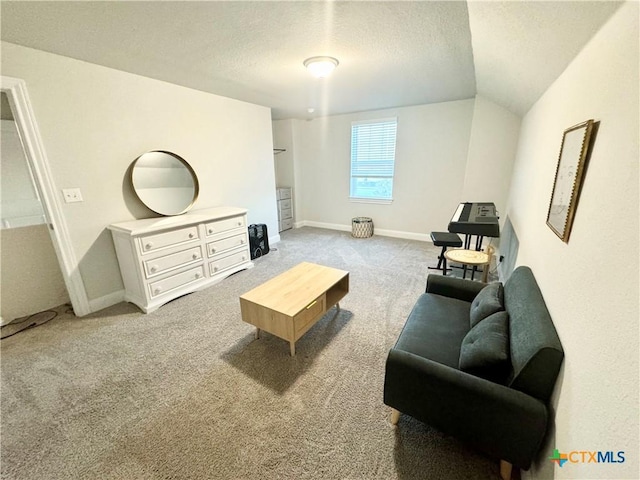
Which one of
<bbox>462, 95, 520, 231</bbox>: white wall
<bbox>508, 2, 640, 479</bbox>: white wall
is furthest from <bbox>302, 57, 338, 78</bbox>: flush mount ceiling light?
<bbox>462, 95, 520, 231</bbox>: white wall

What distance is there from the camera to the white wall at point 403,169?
4227 mm

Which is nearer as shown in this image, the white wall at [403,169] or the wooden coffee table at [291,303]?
the wooden coffee table at [291,303]

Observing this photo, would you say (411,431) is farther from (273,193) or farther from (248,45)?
(273,193)

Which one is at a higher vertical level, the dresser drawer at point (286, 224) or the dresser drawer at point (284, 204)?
the dresser drawer at point (284, 204)

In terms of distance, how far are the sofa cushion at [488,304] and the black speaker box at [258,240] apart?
312 cm

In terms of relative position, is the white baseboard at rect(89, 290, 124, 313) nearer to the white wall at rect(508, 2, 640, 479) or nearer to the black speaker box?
the black speaker box

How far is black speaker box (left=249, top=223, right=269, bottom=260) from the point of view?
4.01 meters

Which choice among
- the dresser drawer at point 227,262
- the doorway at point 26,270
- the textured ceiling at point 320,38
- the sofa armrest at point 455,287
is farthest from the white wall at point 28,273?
the sofa armrest at point 455,287

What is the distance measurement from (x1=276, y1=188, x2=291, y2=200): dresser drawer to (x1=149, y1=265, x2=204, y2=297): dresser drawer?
2.72m

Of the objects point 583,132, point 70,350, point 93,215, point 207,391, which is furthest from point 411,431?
point 93,215

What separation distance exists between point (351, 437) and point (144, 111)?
3528 mm

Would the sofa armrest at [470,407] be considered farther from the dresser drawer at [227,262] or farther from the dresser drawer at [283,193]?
the dresser drawer at [283,193]

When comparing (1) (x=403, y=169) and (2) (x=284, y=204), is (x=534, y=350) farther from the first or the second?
(2) (x=284, y=204)

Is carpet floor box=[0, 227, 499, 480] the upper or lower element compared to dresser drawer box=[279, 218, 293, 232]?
lower
